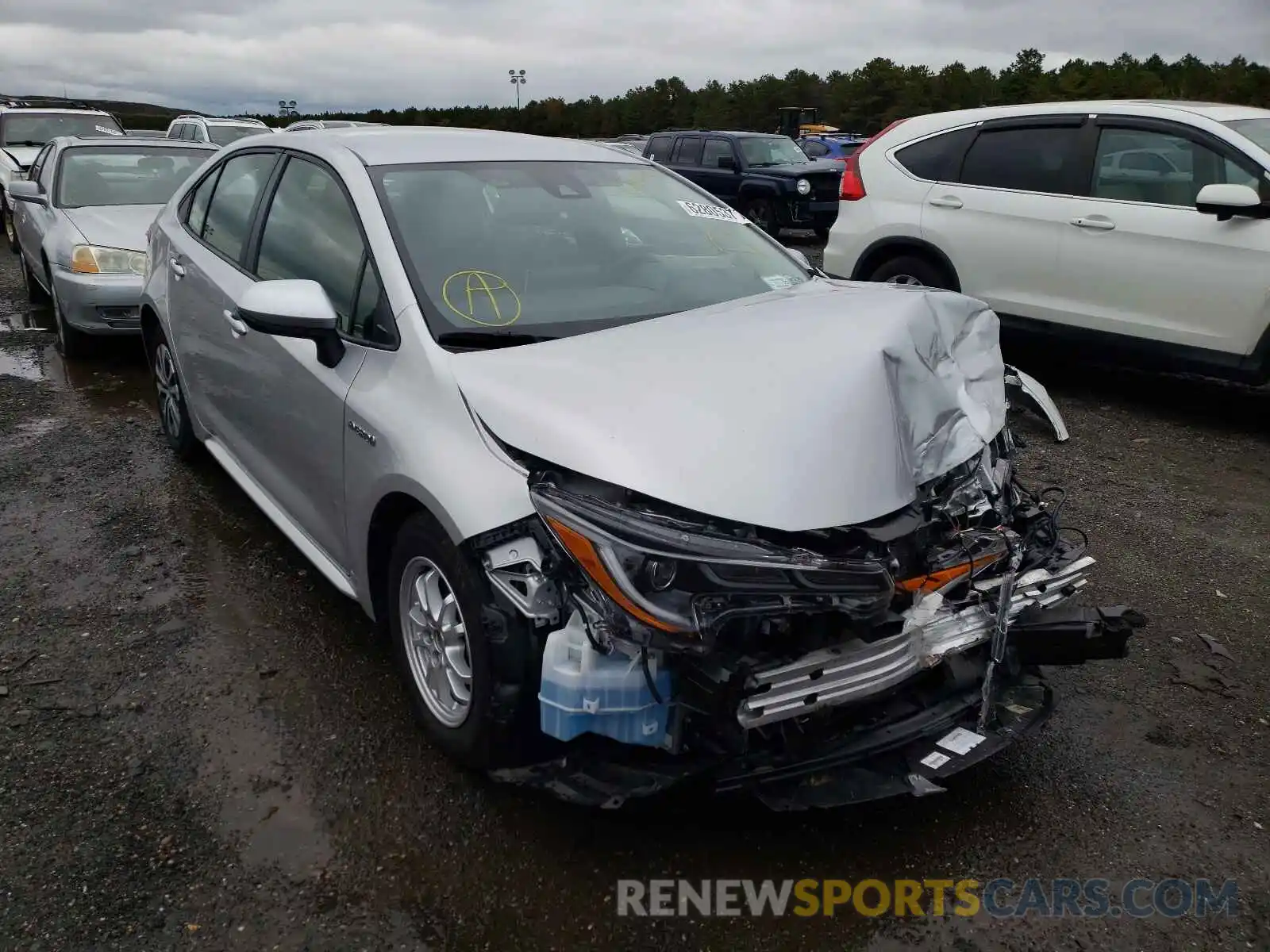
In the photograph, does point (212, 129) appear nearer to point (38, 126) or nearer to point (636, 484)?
point (38, 126)

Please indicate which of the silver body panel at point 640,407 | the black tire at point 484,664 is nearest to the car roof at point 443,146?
the silver body panel at point 640,407

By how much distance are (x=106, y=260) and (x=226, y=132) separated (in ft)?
35.6

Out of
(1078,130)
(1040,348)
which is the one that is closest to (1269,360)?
(1040,348)

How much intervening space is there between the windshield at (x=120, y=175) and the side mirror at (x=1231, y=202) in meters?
7.48

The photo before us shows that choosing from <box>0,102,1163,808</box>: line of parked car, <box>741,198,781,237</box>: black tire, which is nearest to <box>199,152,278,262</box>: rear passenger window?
<box>0,102,1163,808</box>: line of parked car

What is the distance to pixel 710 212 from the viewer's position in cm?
399

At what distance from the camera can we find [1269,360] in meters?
5.55

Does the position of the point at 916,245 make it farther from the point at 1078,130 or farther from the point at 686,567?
the point at 686,567

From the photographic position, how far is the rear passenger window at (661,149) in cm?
1641

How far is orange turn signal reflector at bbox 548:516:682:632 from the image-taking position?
215 cm

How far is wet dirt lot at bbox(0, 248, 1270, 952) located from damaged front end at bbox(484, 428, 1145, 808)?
1.03ft

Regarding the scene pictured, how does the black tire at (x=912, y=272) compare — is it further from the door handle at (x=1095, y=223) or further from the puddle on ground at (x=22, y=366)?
the puddle on ground at (x=22, y=366)

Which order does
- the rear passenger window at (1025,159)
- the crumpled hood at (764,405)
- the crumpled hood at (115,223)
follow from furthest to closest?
the crumpled hood at (115,223)
the rear passenger window at (1025,159)
the crumpled hood at (764,405)

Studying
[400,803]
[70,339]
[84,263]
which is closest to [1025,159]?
[400,803]
